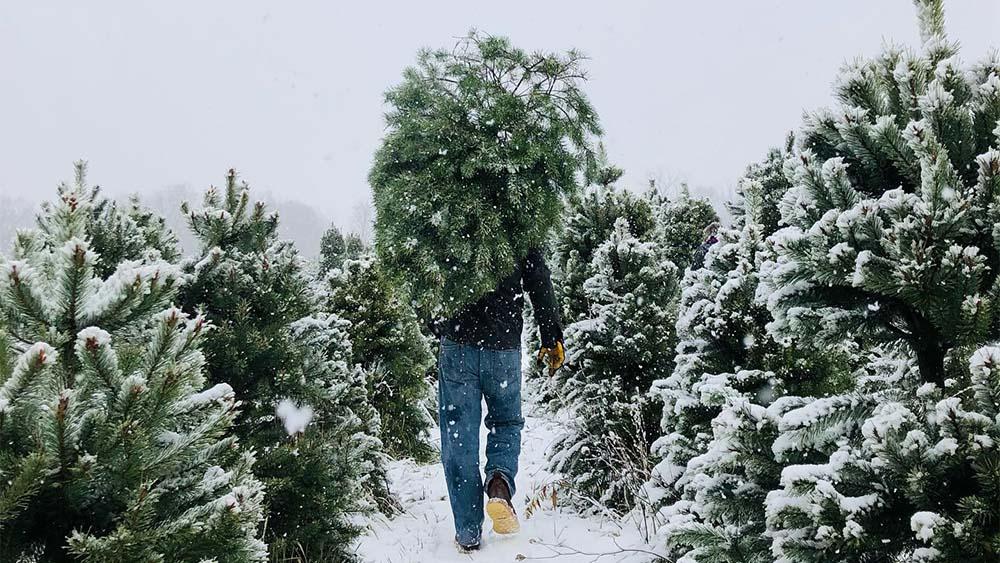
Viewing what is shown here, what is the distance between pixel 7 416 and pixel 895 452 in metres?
1.85

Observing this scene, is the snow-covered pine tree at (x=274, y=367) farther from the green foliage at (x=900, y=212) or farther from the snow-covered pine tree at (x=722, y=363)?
the green foliage at (x=900, y=212)

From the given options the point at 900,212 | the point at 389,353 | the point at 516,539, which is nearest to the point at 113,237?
the point at 516,539

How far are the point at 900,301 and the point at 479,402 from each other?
2707mm

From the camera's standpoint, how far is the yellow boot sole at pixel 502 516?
3908 mm

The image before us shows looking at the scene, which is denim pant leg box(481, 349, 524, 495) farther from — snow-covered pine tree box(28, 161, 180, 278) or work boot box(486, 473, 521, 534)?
snow-covered pine tree box(28, 161, 180, 278)

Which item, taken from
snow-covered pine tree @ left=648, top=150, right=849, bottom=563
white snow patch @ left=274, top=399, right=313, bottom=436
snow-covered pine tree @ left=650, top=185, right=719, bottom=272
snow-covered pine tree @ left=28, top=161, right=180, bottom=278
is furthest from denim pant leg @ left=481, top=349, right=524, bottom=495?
snow-covered pine tree @ left=650, top=185, right=719, bottom=272

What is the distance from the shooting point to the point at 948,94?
1.71m

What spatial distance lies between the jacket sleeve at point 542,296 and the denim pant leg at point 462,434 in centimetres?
55

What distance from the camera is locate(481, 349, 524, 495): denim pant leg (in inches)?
157

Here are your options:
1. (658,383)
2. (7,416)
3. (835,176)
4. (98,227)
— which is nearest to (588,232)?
(658,383)

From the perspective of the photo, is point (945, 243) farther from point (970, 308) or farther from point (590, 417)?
point (590, 417)

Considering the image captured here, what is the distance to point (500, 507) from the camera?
12.8 feet

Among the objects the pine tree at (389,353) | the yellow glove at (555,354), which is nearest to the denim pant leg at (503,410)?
the yellow glove at (555,354)

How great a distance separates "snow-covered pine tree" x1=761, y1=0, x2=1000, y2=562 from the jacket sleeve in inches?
90.9
